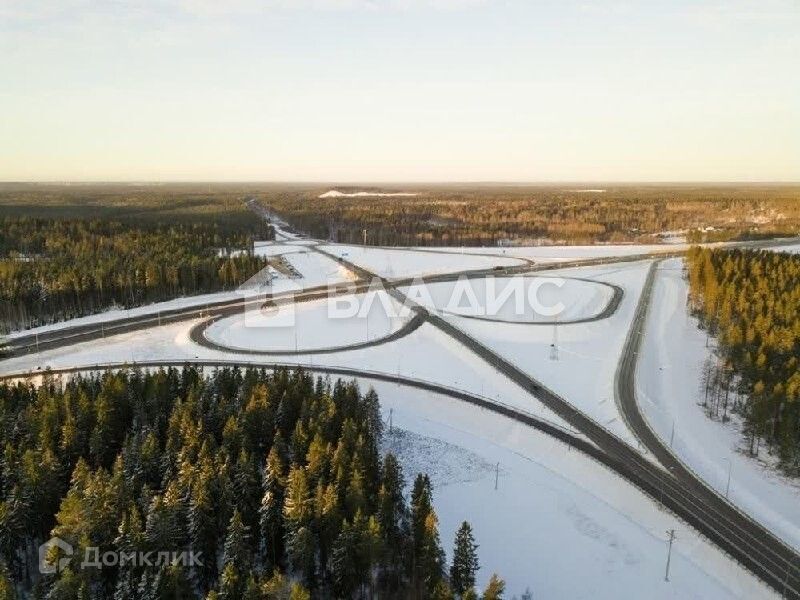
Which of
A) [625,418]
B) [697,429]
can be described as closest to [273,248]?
[625,418]

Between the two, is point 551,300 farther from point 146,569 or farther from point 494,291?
point 146,569

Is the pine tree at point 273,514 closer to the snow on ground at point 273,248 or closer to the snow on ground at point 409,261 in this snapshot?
the snow on ground at point 409,261

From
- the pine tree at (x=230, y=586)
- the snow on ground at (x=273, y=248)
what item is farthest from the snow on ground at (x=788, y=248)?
the pine tree at (x=230, y=586)

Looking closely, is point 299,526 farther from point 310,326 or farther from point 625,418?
point 310,326

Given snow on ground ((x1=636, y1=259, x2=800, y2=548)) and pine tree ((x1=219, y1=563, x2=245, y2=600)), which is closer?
pine tree ((x1=219, y1=563, x2=245, y2=600))

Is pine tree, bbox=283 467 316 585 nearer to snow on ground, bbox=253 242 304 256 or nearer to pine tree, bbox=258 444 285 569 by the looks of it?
pine tree, bbox=258 444 285 569

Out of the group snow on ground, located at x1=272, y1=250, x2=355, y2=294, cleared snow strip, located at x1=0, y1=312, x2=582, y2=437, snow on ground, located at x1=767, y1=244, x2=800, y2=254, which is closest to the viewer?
cleared snow strip, located at x1=0, y1=312, x2=582, y2=437

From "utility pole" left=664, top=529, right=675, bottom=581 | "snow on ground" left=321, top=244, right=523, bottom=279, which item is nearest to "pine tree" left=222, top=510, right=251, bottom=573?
"utility pole" left=664, top=529, right=675, bottom=581

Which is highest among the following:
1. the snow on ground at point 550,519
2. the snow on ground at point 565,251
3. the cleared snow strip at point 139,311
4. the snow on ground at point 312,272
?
the snow on ground at point 565,251

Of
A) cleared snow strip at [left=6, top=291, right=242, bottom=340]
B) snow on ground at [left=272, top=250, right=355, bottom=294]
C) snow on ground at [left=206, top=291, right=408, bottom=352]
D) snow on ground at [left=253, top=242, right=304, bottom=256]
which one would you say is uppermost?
snow on ground at [left=253, top=242, right=304, bottom=256]
